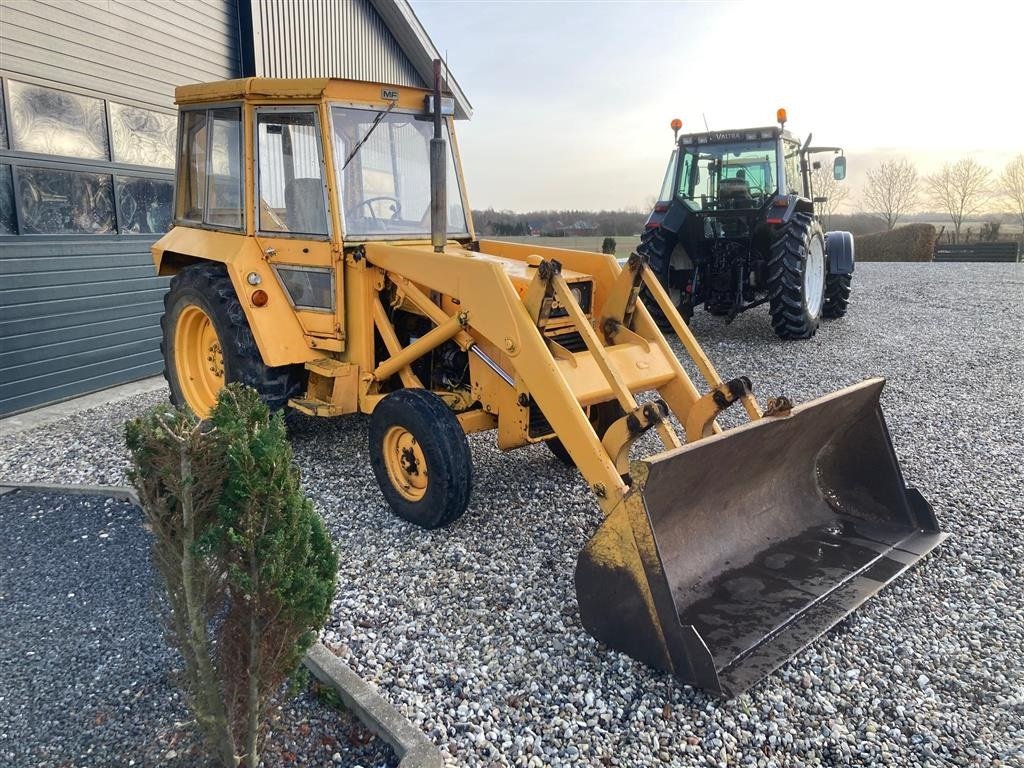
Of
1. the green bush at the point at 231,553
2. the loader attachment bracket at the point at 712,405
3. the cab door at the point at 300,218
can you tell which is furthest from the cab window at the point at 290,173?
the green bush at the point at 231,553

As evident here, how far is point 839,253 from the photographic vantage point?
1083cm

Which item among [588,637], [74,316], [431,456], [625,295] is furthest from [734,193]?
[588,637]

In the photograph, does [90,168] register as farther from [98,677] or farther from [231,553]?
[231,553]

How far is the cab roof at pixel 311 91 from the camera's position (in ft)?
14.6

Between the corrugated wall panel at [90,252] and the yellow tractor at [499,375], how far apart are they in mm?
1905

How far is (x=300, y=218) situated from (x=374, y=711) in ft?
10.3

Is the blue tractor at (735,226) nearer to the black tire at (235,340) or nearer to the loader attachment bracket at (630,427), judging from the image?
the black tire at (235,340)

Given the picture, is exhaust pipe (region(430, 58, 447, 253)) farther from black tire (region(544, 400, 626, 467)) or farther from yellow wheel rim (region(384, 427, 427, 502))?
black tire (region(544, 400, 626, 467))

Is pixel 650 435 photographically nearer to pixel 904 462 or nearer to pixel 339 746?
pixel 904 462

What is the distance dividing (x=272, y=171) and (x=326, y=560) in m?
3.29

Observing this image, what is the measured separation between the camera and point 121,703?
2633 millimetres

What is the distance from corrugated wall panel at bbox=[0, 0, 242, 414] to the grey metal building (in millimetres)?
11

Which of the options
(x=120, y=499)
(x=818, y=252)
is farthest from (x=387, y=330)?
(x=818, y=252)

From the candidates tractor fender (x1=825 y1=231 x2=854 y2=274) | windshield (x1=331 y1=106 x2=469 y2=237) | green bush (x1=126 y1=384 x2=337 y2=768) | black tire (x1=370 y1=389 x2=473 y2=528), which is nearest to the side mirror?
tractor fender (x1=825 y1=231 x2=854 y2=274)
